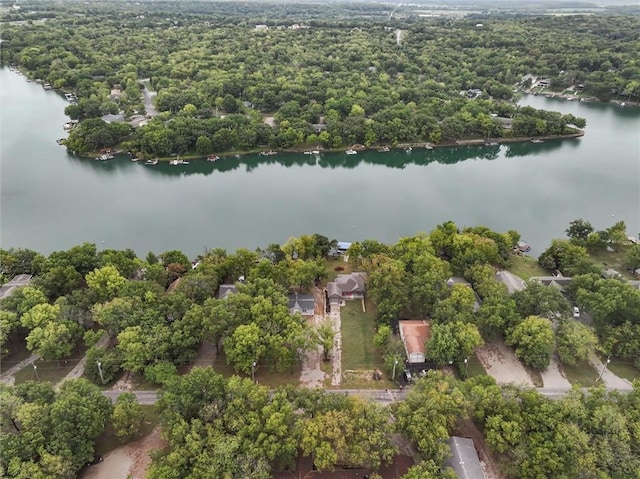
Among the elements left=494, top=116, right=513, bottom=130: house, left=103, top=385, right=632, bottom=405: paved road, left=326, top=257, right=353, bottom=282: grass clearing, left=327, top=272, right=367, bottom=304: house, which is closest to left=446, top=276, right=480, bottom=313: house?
left=103, top=385, right=632, bottom=405: paved road

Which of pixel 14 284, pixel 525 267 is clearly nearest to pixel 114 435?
pixel 14 284

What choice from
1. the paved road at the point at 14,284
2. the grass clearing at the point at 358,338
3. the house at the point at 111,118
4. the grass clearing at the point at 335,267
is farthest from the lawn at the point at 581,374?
the house at the point at 111,118

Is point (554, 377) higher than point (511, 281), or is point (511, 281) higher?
point (511, 281)

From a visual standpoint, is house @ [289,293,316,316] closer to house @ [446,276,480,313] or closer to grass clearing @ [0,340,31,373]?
house @ [446,276,480,313]

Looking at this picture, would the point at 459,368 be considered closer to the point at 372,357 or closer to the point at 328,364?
the point at 372,357

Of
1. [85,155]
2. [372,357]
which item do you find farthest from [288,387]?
[85,155]

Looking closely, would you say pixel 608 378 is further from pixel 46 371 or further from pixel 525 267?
pixel 46 371
